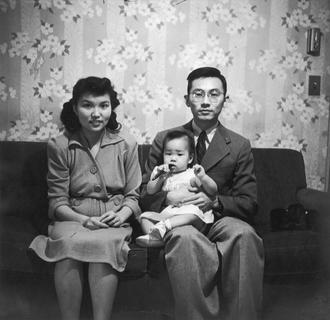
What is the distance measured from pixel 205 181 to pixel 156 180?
0.68ft

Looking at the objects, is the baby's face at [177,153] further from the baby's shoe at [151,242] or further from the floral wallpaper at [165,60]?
the floral wallpaper at [165,60]

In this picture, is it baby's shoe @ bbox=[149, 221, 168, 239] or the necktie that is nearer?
baby's shoe @ bbox=[149, 221, 168, 239]

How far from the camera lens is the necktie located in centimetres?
203

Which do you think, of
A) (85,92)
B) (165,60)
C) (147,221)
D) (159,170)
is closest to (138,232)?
(147,221)

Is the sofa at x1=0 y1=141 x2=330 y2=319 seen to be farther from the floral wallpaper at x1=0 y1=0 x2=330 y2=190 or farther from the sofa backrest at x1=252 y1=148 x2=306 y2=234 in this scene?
the floral wallpaper at x1=0 y1=0 x2=330 y2=190

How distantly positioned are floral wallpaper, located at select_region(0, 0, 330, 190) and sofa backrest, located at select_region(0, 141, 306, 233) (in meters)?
0.22

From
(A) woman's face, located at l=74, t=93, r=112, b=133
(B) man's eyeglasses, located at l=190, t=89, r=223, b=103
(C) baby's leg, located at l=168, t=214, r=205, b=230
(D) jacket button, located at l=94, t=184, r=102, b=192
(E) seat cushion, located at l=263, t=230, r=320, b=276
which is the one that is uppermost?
(B) man's eyeglasses, located at l=190, t=89, r=223, b=103

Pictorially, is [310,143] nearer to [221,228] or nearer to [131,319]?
[221,228]

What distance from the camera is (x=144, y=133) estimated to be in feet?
8.02

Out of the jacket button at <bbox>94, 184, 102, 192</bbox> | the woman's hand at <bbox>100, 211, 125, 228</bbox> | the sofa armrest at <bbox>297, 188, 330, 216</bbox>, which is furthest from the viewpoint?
the sofa armrest at <bbox>297, 188, 330, 216</bbox>

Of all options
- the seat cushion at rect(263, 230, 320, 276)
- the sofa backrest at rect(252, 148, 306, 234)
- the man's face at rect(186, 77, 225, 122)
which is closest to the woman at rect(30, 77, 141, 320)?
the man's face at rect(186, 77, 225, 122)

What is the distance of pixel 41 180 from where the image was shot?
2.12 m

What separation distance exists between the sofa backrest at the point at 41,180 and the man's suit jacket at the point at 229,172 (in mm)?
184

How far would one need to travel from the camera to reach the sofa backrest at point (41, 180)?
6.86 ft
